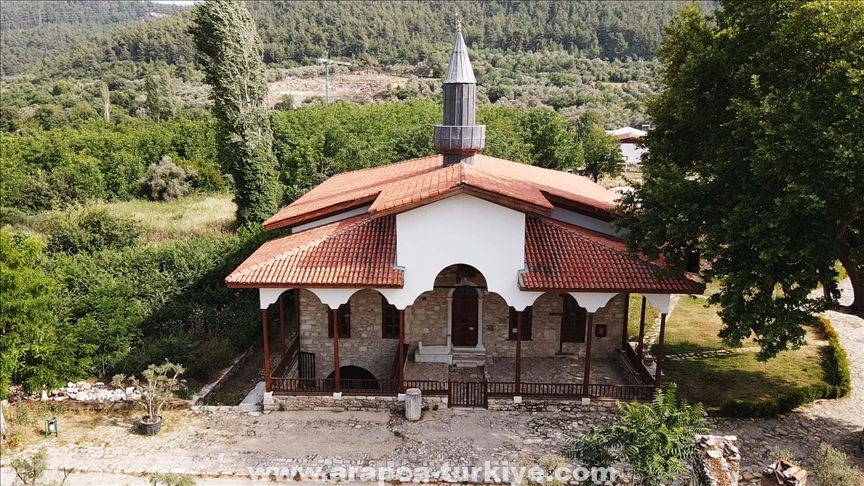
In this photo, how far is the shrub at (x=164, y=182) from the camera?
140 ft

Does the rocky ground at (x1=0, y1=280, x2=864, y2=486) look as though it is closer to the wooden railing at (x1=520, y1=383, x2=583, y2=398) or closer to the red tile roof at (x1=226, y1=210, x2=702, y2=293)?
the wooden railing at (x1=520, y1=383, x2=583, y2=398)

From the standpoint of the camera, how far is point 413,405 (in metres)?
15.2

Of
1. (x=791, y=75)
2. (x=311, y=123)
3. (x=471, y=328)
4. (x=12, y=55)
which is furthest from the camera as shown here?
(x=12, y=55)

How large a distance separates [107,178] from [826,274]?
42177 millimetres

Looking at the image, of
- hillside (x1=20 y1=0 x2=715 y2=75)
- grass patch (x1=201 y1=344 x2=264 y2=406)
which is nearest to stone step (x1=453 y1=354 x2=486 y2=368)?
grass patch (x1=201 y1=344 x2=264 y2=406)

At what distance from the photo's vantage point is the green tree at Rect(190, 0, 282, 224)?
2753cm

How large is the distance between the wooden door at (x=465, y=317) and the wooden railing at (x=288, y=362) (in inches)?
185

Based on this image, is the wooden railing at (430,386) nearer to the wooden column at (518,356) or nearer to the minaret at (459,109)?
the wooden column at (518,356)

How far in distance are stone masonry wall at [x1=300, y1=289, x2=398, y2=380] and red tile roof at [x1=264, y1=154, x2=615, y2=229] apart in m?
2.77

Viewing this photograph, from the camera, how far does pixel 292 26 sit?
12812cm

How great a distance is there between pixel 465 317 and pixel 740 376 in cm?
837

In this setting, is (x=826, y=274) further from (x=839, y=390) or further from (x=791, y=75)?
(x=839, y=390)

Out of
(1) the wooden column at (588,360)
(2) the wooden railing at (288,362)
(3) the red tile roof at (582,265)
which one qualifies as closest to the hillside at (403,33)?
(2) the wooden railing at (288,362)

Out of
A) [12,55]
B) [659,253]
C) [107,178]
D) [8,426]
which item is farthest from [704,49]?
[12,55]
